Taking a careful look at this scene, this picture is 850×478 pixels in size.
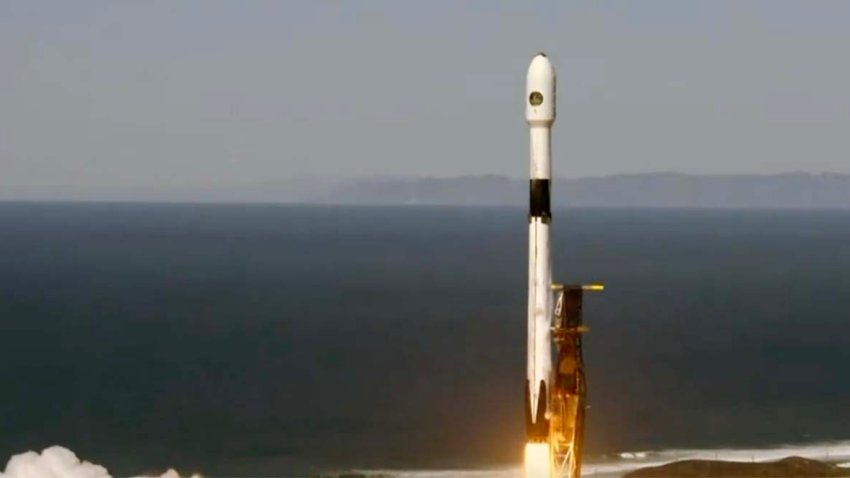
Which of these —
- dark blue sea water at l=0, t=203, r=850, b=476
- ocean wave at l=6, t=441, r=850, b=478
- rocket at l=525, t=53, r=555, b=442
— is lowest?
ocean wave at l=6, t=441, r=850, b=478

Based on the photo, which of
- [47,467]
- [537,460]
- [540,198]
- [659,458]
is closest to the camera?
[537,460]

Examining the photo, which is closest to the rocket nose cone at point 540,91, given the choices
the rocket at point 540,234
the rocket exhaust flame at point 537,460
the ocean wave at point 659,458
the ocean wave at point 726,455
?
the rocket at point 540,234

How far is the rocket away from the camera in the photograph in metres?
36.3

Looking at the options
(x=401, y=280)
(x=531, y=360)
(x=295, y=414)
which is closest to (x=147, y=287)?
(x=401, y=280)

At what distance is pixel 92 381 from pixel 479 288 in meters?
78.3

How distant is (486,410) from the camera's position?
91062mm

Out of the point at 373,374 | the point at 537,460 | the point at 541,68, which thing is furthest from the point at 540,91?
the point at 373,374

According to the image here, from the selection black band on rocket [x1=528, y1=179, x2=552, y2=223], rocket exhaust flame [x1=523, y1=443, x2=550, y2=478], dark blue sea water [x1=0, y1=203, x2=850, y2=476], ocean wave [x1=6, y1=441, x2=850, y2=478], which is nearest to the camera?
rocket exhaust flame [x1=523, y1=443, x2=550, y2=478]

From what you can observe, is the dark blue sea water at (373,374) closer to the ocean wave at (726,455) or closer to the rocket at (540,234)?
the ocean wave at (726,455)

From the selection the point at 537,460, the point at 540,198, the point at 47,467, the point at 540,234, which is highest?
the point at 540,198

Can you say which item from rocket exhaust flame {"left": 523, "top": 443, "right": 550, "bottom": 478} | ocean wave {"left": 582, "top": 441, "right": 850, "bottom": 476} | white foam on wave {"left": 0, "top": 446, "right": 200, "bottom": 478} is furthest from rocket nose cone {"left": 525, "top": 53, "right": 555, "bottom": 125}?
ocean wave {"left": 582, "top": 441, "right": 850, "bottom": 476}

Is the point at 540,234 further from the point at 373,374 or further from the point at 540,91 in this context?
the point at 373,374

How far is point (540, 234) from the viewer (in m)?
36.7

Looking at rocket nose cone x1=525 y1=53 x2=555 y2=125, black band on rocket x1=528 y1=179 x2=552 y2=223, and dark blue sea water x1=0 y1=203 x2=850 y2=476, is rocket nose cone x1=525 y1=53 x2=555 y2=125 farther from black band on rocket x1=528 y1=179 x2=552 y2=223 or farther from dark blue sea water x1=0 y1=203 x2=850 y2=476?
dark blue sea water x1=0 y1=203 x2=850 y2=476
